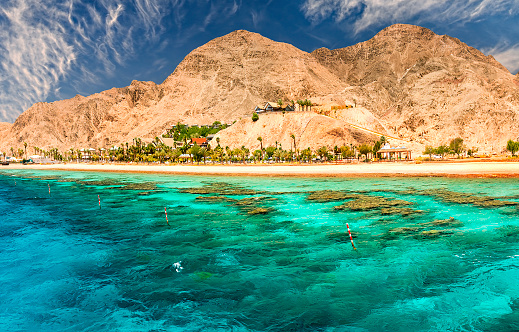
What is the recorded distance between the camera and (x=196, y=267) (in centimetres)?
1400

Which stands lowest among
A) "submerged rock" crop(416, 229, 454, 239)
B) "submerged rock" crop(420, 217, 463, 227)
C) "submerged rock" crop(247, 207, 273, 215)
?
"submerged rock" crop(247, 207, 273, 215)

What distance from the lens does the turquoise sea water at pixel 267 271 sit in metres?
9.67

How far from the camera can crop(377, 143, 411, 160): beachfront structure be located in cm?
10555

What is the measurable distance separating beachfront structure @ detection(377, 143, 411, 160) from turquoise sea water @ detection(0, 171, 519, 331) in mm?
83828

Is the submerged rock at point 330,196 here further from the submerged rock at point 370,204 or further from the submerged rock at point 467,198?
the submerged rock at point 467,198

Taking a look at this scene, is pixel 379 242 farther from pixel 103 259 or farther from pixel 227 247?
pixel 103 259

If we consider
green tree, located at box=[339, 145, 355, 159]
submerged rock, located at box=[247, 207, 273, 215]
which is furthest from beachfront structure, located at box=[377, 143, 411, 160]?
submerged rock, located at box=[247, 207, 273, 215]

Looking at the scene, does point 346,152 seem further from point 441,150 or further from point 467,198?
point 467,198

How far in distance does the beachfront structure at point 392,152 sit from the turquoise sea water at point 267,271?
83.8 metres

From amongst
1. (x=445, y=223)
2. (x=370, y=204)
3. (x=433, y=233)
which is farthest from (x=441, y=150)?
(x=433, y=233)

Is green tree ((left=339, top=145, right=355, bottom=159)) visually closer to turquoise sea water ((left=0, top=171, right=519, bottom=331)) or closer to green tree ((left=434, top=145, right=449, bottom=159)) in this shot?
green tree ((left=434, top=145, right=449, bottom=159))

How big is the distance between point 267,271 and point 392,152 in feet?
348

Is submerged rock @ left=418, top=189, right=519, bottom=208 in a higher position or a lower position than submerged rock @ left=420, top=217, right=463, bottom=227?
higher

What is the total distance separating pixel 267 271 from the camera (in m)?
13.5
